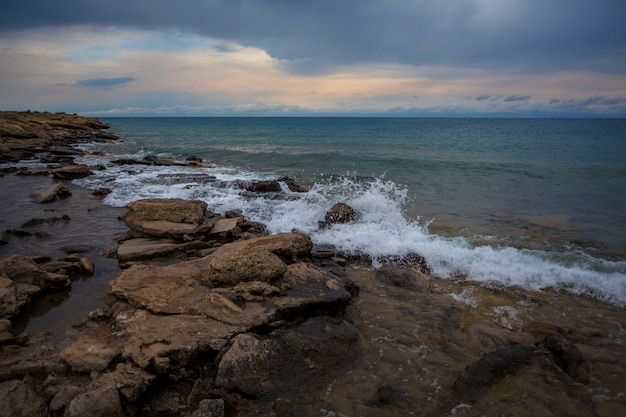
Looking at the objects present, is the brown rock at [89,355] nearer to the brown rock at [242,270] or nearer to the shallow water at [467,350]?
the brown rock at [242,270]

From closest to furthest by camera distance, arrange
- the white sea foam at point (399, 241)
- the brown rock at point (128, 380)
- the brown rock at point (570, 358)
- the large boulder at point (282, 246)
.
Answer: the brown rock at point (128, 380), the brown rock at point (570, 358), the large boulder at point (282, 246), the white sea foam at point (399, 241)

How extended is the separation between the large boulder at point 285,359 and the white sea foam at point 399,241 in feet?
12.5

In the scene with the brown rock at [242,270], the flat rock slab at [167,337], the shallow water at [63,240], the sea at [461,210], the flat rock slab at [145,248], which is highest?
the brown rock at [242,270]

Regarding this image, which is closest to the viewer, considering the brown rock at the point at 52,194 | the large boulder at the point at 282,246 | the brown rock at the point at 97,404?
the brown rock at the point at 97,404

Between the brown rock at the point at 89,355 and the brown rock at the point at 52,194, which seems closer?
the brown rock at the point at 89,355

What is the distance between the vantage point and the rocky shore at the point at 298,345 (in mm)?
4195

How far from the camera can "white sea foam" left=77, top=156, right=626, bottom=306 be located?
775 cm

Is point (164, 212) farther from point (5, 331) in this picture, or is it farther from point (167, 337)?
point (167, 337)

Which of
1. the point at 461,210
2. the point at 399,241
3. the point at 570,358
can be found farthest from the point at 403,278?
the point at 461,210

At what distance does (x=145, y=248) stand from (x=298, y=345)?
5311 millimetres

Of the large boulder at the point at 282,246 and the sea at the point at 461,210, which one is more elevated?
the large boulder at the point at 282,246

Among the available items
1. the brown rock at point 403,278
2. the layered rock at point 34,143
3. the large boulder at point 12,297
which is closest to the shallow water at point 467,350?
the brown rock at point 403,278

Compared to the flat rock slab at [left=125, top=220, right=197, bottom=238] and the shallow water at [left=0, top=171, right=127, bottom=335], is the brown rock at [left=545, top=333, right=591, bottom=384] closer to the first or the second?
the shallow water at [left=0, top=171, right=127, bottom=335]

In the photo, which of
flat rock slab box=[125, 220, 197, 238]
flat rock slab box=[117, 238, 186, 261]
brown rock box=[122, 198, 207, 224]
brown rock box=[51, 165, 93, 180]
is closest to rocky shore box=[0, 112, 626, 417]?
flat rock slab box=[117, 238, 186, 261]
